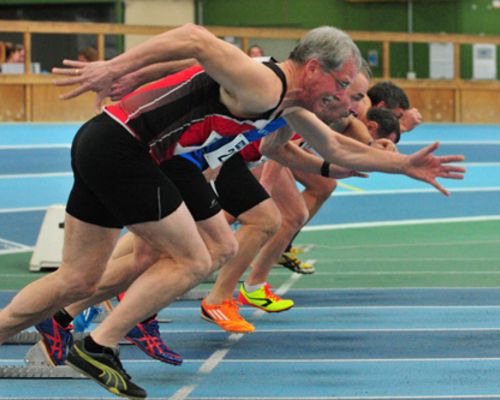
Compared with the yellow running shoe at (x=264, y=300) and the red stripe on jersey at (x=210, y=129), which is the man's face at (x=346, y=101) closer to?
the red stripe on jersey at (x=210, y=129)

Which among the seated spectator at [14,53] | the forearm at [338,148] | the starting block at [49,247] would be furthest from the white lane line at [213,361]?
the seated spectator at [14,53]

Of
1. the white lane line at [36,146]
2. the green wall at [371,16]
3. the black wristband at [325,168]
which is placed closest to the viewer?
the black wristband at [325,168]

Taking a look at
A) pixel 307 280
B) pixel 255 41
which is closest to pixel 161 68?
pixel 307 280

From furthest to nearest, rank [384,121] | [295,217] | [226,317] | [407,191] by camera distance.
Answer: [407,191] < [295,217] < [384,121] < [226,317]

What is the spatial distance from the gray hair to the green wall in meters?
26.8

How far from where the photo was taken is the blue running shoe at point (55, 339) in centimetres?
614

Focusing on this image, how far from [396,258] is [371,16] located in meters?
22.3

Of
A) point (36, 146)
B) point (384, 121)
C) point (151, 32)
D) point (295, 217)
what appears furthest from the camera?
point (151, 32)

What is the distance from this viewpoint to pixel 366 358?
688 centimetres

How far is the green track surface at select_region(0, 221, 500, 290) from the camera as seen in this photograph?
1017cm

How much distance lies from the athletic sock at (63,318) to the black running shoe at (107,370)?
2.51 feet

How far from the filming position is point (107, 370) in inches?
211

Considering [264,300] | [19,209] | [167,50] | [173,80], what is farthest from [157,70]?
[19,209]

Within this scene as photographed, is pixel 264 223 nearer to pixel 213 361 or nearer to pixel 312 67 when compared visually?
pixel 213 361
